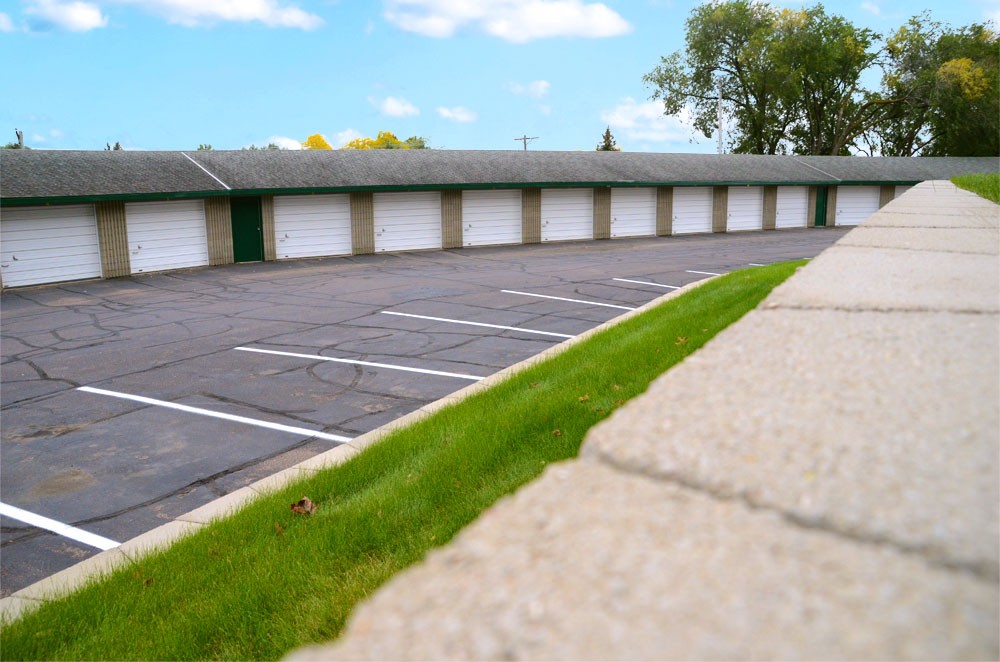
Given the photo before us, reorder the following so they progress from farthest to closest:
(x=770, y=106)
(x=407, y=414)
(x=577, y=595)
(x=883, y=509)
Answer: (x=770, y=106)
(x=407, y=414)
(x=883, y=509)
(x=577, y=595)

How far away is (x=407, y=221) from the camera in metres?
34.1

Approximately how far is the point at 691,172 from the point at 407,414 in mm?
36121

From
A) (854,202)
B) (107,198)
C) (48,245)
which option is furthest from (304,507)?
(854,202)

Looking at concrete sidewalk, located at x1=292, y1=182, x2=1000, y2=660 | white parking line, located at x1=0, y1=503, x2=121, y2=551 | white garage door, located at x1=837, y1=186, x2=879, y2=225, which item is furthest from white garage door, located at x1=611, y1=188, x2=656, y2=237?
concrete sidewalk, located at x1=292, y1=182, x2=1000, y2=660

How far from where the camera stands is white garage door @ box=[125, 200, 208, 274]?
27.2m

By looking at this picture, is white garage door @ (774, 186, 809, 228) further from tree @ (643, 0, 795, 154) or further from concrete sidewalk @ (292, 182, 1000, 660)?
concrete sidewalk @ (292, 182, 1000, 660)

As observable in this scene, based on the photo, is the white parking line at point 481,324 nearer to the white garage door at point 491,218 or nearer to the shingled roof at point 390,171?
the shingled roof at point 390,171

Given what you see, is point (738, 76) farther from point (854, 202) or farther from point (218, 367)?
point (218, 367)

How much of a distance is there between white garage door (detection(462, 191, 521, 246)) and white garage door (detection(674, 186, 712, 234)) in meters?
9.82

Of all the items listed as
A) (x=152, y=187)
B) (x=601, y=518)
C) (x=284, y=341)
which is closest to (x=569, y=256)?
(x=152, y=187)

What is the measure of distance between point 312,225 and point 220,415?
22814mm

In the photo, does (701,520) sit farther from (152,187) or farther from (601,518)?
(152,187)

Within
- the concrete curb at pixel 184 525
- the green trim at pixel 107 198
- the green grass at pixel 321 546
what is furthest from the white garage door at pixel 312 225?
the green grass at pixel 321 546

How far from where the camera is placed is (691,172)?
140 feet
